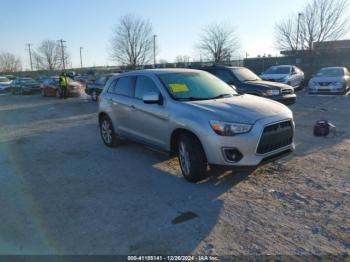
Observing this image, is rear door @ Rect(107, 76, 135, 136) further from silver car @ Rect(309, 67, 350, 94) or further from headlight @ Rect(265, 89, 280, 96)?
silver car @ Rect(309, 67, 350, 94)

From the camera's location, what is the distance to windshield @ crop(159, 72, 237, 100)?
17.4 feet

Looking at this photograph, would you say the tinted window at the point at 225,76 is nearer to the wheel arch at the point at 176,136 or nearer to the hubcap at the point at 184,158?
the wheel arch at the point at 176,136

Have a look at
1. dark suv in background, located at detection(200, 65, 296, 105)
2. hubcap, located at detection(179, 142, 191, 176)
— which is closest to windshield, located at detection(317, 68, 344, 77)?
dark suv in background, located at detection(200, 65, 296, 105)

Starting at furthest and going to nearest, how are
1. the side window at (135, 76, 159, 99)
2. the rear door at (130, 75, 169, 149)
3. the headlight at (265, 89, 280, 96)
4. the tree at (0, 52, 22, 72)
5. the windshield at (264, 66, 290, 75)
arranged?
the tree at (0, 52, 22, 72)
the windshield at (264, 66, 290, 75)
the headlight at (265, 89, 280, 96)
the side window at (135, 76, 159, 99)
the rear door at (130, 75, 169, 149)

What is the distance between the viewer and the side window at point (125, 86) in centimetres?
638

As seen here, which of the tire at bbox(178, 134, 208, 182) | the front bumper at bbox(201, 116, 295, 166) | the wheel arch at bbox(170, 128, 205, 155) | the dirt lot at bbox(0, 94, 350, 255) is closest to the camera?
the dirt lot at bbox(0, 94, 350, 255)

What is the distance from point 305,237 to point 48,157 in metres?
5.41

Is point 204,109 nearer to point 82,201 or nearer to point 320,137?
point 82,201

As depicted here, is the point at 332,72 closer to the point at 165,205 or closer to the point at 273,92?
the point at 273,92

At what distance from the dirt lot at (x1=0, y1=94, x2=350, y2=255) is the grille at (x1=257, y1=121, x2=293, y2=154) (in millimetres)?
586

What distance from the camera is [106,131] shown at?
743 cm

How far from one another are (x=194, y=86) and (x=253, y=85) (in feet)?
18.8

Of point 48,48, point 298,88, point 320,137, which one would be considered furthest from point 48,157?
point 48,48

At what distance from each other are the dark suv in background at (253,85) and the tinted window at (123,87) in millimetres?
4641
